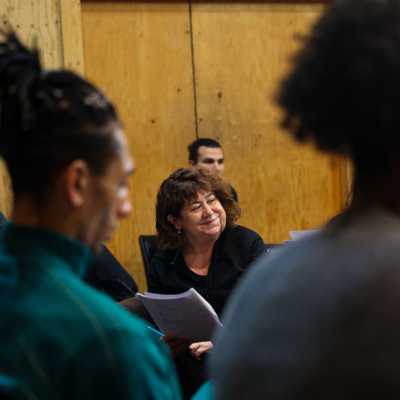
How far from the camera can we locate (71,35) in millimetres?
5160

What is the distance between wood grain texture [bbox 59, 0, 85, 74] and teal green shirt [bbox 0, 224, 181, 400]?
413 cm

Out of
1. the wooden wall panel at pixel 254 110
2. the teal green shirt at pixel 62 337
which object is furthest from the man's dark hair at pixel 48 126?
the wooden wall panel at pixel 254 110

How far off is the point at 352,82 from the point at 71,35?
4.48 meters

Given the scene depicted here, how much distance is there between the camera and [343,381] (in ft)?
2.84

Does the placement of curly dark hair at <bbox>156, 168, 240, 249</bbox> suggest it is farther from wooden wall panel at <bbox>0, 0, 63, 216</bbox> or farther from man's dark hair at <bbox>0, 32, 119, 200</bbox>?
man's dark hair at <bbox>0, 32, 119, 200</bbox>

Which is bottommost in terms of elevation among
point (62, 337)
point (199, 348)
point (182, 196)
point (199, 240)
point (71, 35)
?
point (199, 348)

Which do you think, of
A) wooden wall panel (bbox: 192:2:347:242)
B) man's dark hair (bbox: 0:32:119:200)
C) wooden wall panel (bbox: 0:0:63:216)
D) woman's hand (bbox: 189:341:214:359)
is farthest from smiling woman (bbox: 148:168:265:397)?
wooden wall panel (bbox: 192:2:347:242)

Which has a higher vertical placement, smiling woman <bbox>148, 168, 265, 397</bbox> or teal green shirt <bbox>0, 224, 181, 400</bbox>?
teal green shirt <bbox>0, 224, 181, 400</bbox>

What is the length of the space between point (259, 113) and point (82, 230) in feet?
15.5

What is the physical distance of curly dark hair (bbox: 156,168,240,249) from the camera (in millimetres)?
3463

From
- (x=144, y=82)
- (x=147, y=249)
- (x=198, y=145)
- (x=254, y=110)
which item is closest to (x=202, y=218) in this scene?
(x=147, y=249)

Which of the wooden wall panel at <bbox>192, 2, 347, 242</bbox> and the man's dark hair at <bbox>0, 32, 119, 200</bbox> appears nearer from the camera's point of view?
the man's dark hair at <bbox>0, 32, 119, 200</bbox>

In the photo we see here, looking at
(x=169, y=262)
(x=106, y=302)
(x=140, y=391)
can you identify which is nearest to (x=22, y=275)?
(x=106, y=302)

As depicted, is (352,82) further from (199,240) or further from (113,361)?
(199,240)
